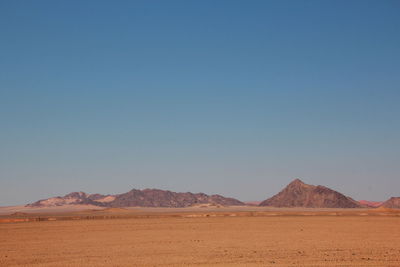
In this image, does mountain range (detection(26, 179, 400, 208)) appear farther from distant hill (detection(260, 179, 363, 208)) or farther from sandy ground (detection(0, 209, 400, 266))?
sandy ground (detection(0, 209, 400, 266))

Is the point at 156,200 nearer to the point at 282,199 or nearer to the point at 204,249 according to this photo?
the point at 282,199

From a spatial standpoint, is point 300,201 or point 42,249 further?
point 300,201

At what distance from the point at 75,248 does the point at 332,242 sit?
1467 cm

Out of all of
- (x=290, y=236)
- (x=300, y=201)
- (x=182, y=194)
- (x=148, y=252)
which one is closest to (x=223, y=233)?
(x=290, y=236)

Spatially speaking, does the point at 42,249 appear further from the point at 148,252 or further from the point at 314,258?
the point at 314,258

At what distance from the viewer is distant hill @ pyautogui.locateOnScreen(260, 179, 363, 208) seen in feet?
467

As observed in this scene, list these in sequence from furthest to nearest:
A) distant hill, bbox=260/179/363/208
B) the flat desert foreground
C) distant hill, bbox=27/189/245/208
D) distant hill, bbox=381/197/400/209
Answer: distant hill, bbox=27/189/245/208, distant hill, bbox=381/197/400/209, distant hill, bbox=260/179/363/208, the flat desert foreground

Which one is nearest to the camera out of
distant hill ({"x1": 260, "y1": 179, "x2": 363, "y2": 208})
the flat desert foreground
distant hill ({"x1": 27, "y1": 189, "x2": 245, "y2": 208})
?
the flat desert foreground

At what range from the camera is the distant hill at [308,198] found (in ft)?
467

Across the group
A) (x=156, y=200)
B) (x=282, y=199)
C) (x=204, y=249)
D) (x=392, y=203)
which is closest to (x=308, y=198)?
(x=282, y=199)

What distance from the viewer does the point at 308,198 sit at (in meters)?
147

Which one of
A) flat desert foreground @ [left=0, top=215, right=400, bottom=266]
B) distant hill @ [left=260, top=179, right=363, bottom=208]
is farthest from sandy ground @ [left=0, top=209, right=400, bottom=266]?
distant hill @ [left=260, top=179, right=363, bottom=208]

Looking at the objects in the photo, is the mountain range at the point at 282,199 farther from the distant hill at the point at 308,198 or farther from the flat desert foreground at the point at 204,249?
the flat desert foreground at the point at 204,249

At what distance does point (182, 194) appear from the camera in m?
199
